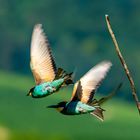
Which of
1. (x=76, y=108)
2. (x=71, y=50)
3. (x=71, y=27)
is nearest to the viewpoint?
(x=76, y=108)

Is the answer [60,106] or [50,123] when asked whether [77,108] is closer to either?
[60,106]

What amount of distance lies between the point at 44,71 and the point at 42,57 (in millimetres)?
18

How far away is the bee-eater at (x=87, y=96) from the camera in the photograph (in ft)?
3.62

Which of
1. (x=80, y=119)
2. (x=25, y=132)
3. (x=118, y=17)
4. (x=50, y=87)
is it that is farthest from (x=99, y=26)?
(x=50, y=87)

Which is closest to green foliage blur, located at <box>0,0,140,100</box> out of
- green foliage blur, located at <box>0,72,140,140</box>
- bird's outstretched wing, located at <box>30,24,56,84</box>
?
green foliage blur, located at <box>0,72,140,140</box>

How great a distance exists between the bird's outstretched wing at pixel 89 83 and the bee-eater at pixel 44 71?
0.04m

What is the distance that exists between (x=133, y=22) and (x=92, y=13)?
1273 mm

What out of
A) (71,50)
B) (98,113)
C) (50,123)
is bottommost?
(71,50)

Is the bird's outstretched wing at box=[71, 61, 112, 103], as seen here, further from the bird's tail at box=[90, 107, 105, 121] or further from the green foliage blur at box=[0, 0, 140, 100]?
the green foliage blur at box=[0, 0, 140, 100]

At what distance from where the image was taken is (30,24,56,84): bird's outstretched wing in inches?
44.3

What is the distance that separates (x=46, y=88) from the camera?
111cm

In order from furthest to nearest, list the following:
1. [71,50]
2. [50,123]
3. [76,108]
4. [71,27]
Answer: [71,27] → [71,50] → [50,123] → [76,108]

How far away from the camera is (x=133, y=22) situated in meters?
24.7

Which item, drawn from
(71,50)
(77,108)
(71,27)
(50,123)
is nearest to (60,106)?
(77,108)
